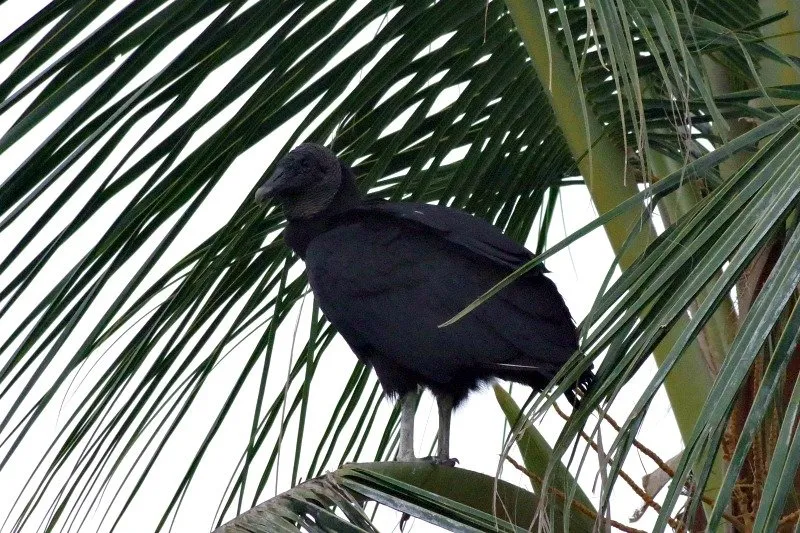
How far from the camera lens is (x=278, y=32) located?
6.80 feet

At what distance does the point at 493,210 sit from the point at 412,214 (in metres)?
0.33

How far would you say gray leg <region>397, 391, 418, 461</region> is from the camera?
2578 millimetres

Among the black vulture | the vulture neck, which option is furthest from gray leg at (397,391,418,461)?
the vulture neck

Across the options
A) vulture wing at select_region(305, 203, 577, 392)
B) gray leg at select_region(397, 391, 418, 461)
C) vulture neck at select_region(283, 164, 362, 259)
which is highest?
vulture neck at select_region(283, 164, 362, 259)

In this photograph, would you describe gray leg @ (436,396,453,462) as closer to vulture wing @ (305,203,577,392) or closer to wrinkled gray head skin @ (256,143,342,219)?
vulture wing @ (305,203,577,392)

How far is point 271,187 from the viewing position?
96.5 inches

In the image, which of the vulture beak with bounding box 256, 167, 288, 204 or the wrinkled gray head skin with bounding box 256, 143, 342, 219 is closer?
the vulture beak with bounding box 256, 167, 288, 204

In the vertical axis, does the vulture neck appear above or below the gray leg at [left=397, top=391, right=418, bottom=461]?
above

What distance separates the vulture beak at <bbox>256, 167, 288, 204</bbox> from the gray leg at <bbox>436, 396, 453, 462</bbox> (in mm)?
638

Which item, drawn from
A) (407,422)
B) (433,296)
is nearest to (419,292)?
(433,296)

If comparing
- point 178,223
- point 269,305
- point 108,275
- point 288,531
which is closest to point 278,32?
point 178,223

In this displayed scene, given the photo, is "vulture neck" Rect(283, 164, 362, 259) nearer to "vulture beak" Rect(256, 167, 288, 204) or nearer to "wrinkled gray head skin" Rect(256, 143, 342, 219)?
"wrinkled gray head skin" Rect(256, 143, 342, 219)

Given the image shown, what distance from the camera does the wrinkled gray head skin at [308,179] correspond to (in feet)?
8.68

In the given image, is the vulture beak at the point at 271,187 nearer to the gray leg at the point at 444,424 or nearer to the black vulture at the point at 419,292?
the black vulture at the point at 419,292
